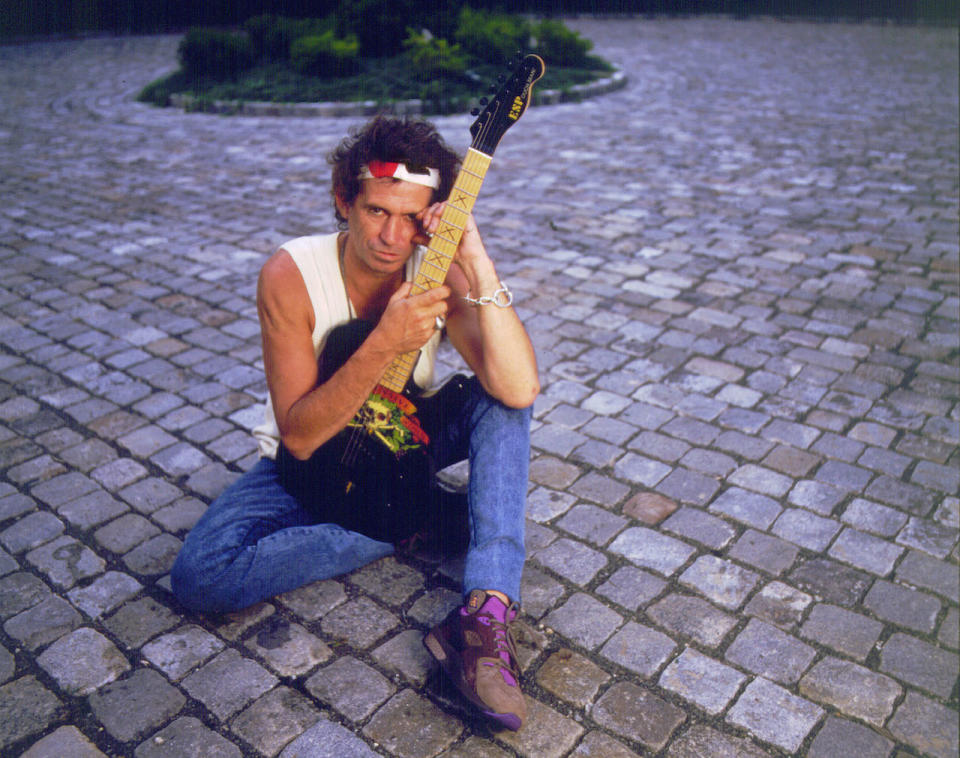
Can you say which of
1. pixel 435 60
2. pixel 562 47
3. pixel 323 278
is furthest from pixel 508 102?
pixel 562 47

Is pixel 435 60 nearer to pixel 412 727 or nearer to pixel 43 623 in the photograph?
pixel 43 623

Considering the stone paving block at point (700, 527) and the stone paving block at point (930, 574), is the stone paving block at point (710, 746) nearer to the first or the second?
the stone paving block at point (700, 527)

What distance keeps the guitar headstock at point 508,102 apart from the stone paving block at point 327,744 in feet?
5.82

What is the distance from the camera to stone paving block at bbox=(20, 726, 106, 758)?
2.30m

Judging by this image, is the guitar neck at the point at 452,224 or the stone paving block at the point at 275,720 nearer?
the stone paving block at the point at 275,720

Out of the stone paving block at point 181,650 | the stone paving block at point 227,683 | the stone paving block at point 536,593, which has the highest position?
the stone paving block at point 536,593

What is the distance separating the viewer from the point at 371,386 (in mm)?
2627

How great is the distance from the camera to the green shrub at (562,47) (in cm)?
1399

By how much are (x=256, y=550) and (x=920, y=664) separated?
213 centimetres

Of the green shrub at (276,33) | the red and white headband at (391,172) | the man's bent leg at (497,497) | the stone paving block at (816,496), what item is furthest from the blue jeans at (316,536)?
the green shrub at (276,33)

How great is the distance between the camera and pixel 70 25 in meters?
19.6

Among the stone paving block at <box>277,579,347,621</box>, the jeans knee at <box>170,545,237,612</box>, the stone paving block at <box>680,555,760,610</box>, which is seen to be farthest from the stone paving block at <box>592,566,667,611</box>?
the jeans knee at <box>170,545,237,612</box>

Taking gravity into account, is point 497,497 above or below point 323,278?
below

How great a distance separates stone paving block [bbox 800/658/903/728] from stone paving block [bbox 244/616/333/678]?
151 cm
